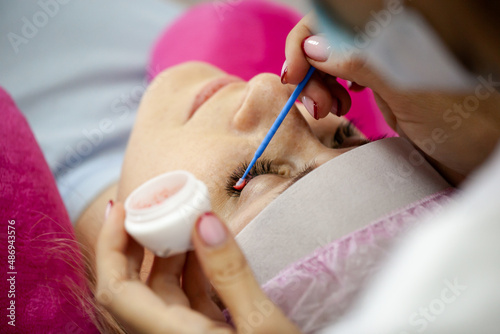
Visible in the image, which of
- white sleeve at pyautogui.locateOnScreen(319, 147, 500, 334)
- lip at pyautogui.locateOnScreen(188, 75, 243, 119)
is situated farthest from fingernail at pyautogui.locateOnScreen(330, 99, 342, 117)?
white sleeve at pyautogui.locateOnScreen(319, 147, 500, 334)

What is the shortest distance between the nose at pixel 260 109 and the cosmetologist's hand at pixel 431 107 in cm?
9

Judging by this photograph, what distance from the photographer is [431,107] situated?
1.79 feet

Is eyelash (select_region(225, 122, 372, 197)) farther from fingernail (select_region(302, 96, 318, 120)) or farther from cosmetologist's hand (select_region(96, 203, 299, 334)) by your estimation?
cosmetologist's hand (select_region(96, 203, 299, 334))

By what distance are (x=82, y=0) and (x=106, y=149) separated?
50cm

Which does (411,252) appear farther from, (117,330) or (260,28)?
(260,28)

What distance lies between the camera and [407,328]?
1.11 ft

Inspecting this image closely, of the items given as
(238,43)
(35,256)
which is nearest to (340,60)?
(35,256)

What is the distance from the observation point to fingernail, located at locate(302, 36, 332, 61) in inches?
22.3

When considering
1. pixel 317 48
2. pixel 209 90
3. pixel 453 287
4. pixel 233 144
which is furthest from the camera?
pixel 209 90

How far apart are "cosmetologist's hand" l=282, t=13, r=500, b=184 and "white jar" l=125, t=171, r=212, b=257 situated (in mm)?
262

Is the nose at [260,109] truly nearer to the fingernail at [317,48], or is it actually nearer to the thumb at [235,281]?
the fingernail at [317,48]

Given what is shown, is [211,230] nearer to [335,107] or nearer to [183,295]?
[183,295]

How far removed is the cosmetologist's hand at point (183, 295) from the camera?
14.6 inches

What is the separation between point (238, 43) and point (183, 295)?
892mm
